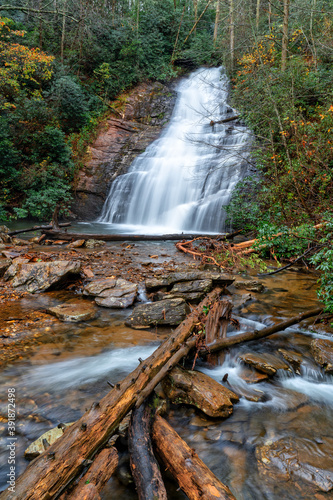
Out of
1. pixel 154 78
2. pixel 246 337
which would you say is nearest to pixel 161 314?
pixel 246 337

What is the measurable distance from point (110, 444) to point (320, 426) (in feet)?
6.24

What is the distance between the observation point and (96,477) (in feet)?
4.97

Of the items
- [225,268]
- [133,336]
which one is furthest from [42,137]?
[133,336]

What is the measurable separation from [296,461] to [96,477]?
153 centimetres

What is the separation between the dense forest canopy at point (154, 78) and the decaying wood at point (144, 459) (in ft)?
18.8

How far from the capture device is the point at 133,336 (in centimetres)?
376

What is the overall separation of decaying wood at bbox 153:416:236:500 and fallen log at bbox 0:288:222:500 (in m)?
0.31

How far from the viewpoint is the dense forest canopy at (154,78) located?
297 inches

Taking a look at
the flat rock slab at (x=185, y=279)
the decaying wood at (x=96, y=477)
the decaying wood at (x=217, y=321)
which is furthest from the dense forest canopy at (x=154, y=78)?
the decaying wood at (x=96, y=477)

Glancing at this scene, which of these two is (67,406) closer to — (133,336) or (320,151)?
(133,336)

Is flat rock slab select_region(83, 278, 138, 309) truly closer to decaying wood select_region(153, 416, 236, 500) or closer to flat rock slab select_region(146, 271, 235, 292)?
flat rock slab select_region(146, 271, 235, 292)

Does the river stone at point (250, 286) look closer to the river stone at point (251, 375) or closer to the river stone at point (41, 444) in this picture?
the river stone at point (251, 375)

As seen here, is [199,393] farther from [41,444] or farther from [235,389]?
[41,444]

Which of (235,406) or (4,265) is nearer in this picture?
(235,406)
